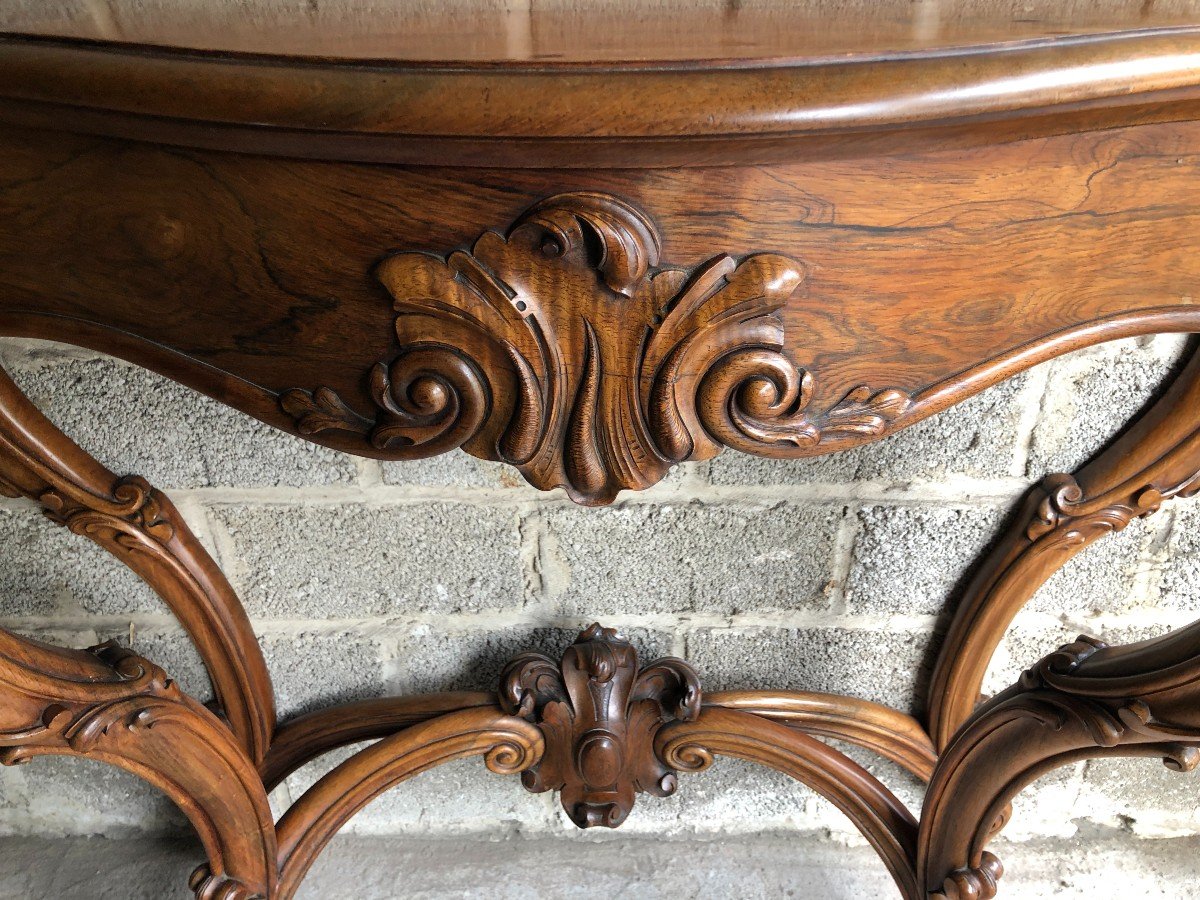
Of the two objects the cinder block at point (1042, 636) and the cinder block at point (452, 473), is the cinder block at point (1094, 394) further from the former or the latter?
the cinder block at point (452, 473)

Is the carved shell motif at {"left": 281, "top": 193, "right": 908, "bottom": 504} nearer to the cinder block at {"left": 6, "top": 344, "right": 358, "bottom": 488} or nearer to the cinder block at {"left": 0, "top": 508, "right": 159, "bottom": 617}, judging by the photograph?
the cinder block at {"left": 6, "top": 344, "right": 358, "bottom": 488}

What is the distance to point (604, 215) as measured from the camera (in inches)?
16.6

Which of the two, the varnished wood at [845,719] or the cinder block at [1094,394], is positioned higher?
the cinder block at [1094,394]

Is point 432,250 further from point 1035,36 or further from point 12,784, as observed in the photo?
point 12,784


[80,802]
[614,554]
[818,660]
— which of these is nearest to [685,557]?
[614,554]

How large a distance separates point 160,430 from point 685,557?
0.50 metres

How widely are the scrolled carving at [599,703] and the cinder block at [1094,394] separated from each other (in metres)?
0.39

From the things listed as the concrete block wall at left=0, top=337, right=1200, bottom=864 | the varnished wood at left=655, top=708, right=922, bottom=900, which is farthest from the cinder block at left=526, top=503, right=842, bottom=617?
the varnished wood at left=655, top=708, right=922, bottom=900

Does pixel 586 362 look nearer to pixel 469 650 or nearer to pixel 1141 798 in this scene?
pixel 469 650

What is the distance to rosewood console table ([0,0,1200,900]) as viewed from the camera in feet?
1.27

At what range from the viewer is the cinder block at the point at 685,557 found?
2.90 ft

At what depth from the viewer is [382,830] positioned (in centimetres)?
110

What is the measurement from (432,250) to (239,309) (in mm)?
109

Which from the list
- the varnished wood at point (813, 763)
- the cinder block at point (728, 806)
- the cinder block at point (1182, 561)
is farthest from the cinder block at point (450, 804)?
the cinder block at point (1182, 561)
